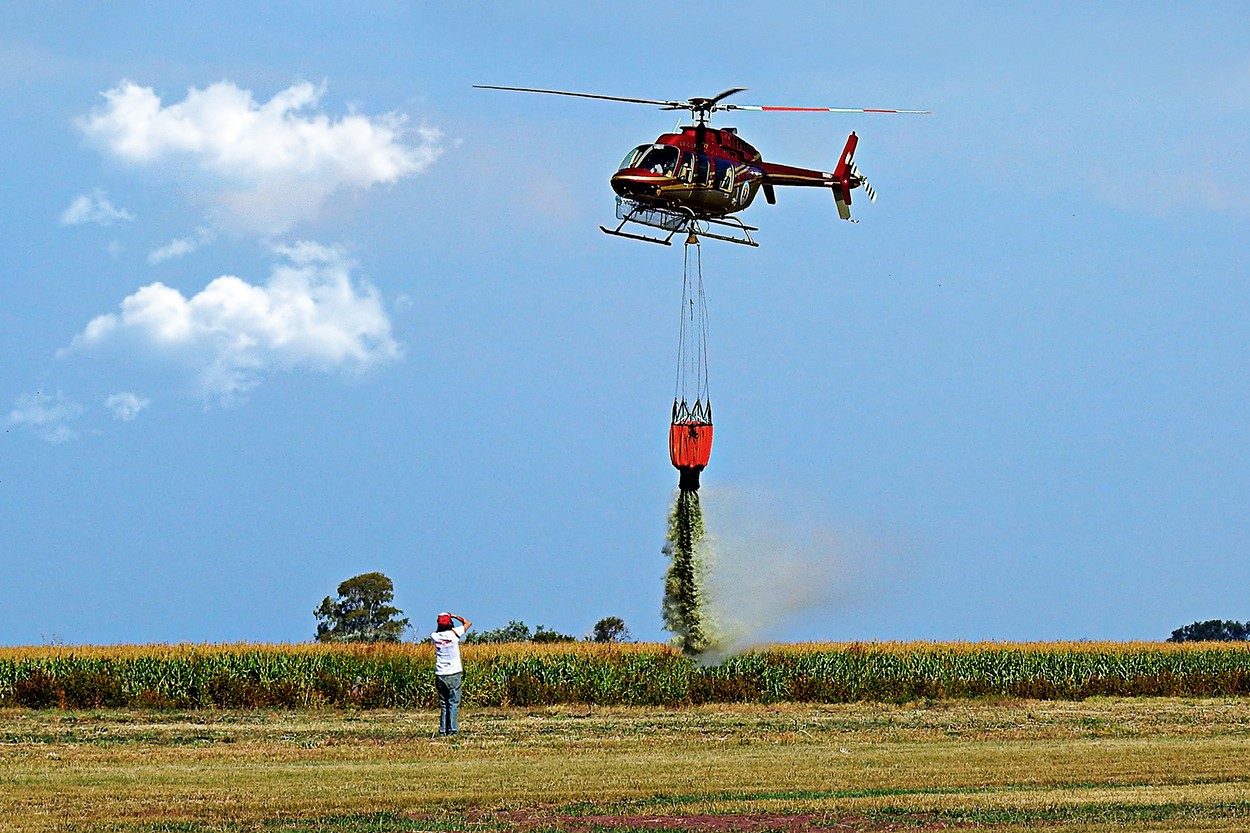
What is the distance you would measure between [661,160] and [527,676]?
38.9 feet

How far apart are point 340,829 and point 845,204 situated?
2340 cm

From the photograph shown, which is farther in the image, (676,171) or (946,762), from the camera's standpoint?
(676,171)

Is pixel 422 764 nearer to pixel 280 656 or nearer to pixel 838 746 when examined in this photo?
pixel 838 746

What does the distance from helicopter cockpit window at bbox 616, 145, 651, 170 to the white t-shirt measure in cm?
888

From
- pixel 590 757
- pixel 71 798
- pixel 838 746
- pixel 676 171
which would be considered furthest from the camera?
pixel 676 171

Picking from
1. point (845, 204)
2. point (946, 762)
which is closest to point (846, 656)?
point (845, 204)

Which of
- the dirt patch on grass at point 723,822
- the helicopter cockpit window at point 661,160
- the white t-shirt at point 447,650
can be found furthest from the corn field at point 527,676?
the dirt patch on grass at point 723,822

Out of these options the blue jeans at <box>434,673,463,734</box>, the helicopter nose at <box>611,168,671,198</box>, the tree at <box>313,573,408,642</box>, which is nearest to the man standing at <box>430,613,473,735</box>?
the blue jeans at <box>434,673,463,734</box>

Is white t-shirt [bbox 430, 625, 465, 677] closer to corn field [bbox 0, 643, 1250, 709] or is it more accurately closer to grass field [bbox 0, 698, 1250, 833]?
grass field [bbox 0, 698, 1250, 833]

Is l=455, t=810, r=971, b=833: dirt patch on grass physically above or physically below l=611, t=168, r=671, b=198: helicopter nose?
below

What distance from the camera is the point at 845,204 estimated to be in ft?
114

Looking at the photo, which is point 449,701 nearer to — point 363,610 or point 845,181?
Answer: point 845,181

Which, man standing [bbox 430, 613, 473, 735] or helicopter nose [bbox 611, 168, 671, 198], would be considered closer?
man standing [bbox 430, 613, 473, 735]

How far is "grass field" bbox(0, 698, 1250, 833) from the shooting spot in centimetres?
1490
